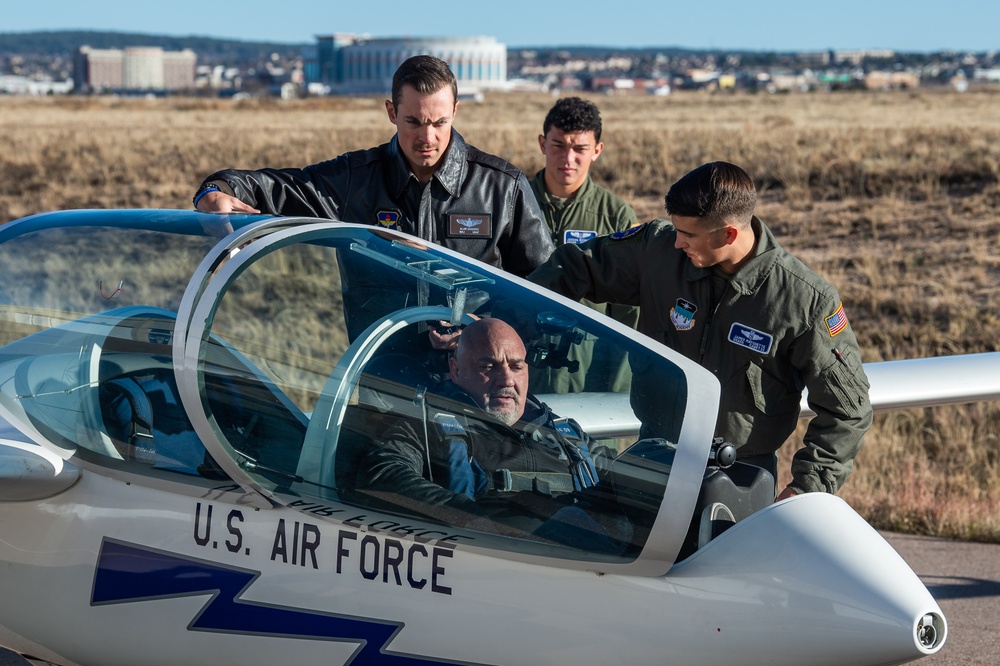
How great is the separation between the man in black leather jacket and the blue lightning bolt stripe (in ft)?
5.34

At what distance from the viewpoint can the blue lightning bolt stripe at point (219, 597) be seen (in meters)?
2.32

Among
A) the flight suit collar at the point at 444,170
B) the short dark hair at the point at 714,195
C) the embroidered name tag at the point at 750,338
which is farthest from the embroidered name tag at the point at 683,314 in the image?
the flight suit collar at the point at 444,170

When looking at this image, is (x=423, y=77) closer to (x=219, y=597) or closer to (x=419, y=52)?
(x=219, y=597)

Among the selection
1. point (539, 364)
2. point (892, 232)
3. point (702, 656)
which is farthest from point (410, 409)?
point (892, 232)

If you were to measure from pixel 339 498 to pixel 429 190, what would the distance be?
1.82 meters

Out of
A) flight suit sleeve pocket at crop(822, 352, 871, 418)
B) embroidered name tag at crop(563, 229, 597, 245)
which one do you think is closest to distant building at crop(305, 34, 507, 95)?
embroidered name tag at crop(563, 229, 597, 245)

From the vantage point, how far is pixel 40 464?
2.62m

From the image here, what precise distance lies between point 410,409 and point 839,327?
1.34 m

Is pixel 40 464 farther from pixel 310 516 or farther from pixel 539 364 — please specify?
pixel 539 364

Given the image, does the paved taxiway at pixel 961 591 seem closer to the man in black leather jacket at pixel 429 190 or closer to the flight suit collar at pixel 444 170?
the man in black leather jacket at pixel 429 190

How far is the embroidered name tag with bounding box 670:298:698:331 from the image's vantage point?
10.5 feet

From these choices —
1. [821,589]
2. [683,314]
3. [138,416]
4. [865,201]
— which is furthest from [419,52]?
[821,589]

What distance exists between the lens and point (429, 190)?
3982 mm

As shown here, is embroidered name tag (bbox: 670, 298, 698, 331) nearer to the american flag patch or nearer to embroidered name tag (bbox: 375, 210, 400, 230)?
the american flag patch
